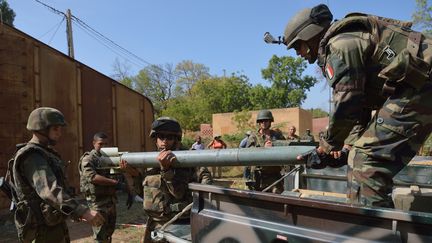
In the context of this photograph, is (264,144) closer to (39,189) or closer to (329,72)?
(39,189)

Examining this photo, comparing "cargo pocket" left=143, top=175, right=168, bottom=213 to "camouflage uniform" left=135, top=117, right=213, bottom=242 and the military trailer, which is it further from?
the military trailer

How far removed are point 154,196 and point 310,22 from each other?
6.77 ft

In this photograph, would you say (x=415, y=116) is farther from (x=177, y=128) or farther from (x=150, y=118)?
(x=150, y=118)

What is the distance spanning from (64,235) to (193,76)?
171 feet

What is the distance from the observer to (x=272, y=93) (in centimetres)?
4053

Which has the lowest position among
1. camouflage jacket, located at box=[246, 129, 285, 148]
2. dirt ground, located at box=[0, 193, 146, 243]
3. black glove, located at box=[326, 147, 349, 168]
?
dirt ground, located at box=[0, 193, 146, 243]

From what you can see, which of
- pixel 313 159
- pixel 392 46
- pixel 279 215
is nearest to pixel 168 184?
pixel 313 159

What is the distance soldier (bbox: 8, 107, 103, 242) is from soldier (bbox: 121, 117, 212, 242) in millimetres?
717

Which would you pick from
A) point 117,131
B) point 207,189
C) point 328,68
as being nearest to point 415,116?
point 328,68

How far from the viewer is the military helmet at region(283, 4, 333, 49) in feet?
8.63

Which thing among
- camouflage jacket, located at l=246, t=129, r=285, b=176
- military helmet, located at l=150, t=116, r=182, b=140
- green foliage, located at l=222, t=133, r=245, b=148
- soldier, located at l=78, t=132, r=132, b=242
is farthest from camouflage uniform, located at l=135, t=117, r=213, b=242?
green foliage, located at l=222, t=133, r=245, b=148

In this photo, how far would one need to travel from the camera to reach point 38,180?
3168 millimetres

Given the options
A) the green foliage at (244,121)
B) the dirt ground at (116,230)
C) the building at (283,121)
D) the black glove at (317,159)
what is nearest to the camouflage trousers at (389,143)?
the black glove at (317,159)

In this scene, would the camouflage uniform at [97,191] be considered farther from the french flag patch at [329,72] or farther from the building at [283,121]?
the building at [283,121]
